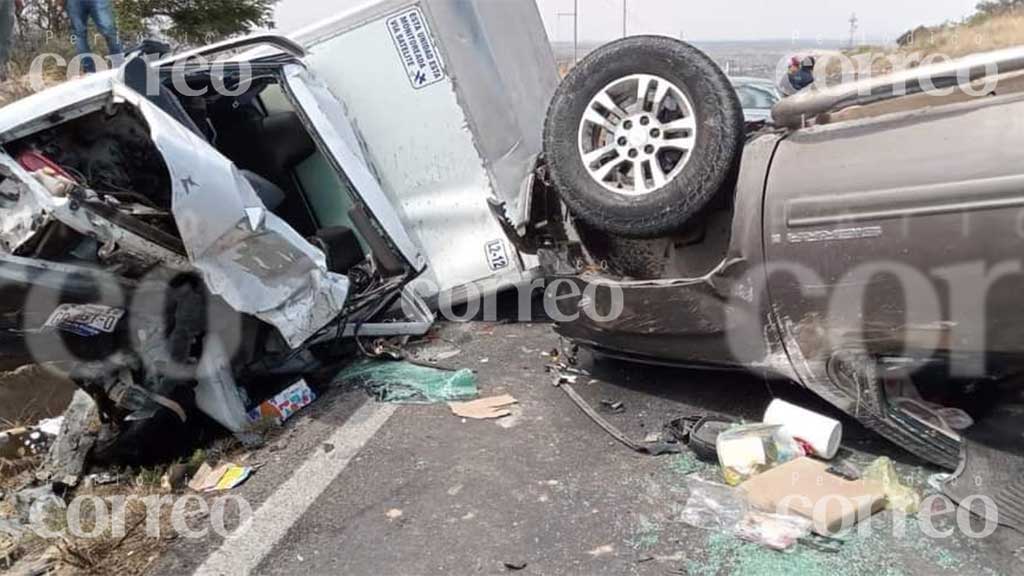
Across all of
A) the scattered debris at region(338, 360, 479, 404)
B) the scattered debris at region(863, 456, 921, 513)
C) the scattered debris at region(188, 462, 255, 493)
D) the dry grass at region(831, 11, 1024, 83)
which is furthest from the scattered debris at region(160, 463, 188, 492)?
the dry grass at region(831, 11, 1024, 83)

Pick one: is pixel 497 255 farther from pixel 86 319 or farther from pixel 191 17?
pixel 191 17

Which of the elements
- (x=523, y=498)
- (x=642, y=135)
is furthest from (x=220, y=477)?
(x=642, y=135)

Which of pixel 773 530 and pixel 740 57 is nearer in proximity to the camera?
pixel 773 530

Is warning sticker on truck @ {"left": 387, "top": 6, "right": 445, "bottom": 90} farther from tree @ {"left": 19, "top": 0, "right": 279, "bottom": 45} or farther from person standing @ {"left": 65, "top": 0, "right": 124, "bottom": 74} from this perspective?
tree @ {"left": 19, "top": 0, "right": 279, "bottom": 45}

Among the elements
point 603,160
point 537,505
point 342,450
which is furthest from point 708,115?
point 342,450

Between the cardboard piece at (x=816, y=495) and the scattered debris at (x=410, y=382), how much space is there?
158 centimetres

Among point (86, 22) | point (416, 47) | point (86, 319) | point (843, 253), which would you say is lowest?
point (843, 253)

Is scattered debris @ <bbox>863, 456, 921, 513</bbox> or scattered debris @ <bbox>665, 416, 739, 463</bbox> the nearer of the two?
scattered debris @ <bbox>863, 456, 921, 513</bbox>

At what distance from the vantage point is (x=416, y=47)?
4.85 meters

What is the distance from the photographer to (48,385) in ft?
14.5

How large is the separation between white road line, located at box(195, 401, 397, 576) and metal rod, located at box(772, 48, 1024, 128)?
2.21m

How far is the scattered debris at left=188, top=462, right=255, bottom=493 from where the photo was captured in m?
3.19

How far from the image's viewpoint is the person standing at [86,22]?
7.24 metres

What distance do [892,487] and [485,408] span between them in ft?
5.75
